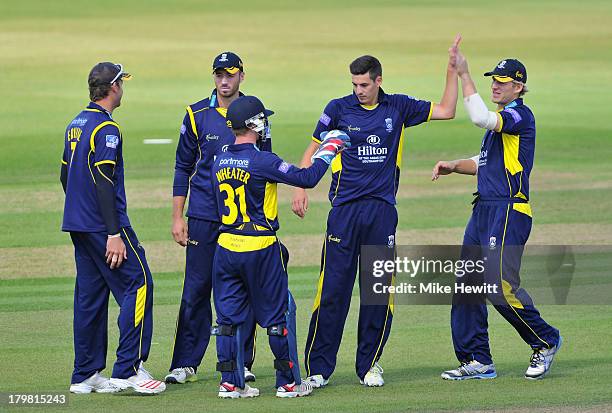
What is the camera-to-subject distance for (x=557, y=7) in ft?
146

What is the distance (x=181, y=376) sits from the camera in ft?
31.0

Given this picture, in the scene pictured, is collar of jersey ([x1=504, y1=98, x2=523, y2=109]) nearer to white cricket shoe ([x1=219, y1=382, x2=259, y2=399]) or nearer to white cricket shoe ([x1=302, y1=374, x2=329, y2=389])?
white cricket shoe ([x1=302, y1=374, x2=329, y2=389])

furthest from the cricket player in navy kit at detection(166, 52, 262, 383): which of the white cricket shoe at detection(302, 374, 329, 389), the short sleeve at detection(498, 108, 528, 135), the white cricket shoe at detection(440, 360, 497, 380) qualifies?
the short sleeve at detection(498, 108, 528, 135)

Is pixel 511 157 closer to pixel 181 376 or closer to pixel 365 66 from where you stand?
pixel 365 66

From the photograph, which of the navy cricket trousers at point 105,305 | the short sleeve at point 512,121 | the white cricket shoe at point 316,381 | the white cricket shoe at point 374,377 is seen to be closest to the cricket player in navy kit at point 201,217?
the white cricket shoe at point 316,381

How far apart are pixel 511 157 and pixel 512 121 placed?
264 millimetres

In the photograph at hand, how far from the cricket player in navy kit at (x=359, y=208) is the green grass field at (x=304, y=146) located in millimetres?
360

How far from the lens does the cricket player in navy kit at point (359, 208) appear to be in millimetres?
9250

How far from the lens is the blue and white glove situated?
28.0 feet

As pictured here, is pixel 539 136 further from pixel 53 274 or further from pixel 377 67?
pixel 377 67

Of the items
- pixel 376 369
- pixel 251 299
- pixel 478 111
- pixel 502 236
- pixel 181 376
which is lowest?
pixel 181 376

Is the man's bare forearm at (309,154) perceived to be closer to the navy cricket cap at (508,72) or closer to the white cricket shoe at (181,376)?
the navy cricket cap at (508,72)

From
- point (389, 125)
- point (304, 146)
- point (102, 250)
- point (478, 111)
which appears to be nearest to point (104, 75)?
point (102, 250)

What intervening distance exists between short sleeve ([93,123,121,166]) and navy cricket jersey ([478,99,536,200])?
105 inches
